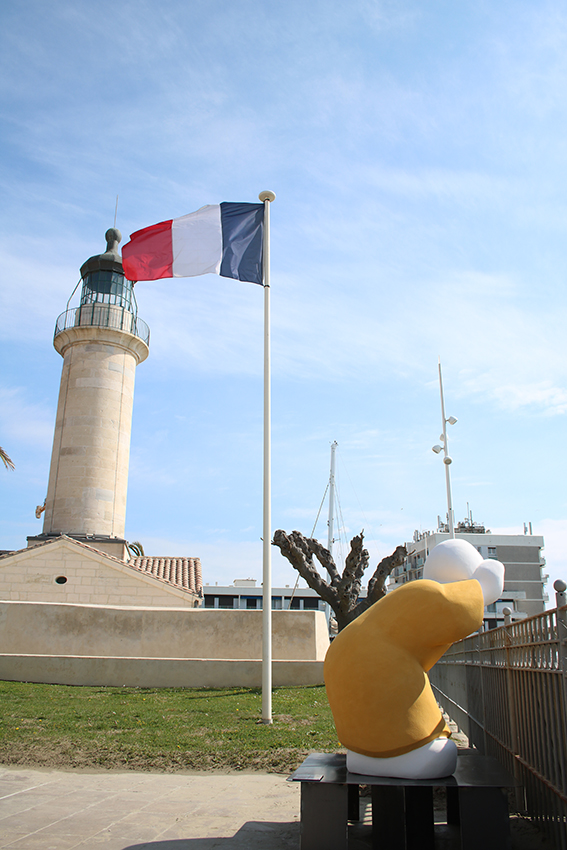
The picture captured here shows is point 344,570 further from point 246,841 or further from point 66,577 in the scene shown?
point 246,841

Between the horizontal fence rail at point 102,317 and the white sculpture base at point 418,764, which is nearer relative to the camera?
the white sculpture base at point 418,764

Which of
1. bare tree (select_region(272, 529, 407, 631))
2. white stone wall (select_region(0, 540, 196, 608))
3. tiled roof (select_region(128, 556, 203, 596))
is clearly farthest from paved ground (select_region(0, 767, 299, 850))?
tiled roof (select_region(128, 556, 203, 596))

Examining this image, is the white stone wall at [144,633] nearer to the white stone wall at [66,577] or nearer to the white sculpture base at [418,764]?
the white stone wall at [66,577]

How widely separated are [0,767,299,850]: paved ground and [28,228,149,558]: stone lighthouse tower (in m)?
18.9

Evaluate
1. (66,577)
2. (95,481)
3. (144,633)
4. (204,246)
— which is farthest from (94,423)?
(204,246)

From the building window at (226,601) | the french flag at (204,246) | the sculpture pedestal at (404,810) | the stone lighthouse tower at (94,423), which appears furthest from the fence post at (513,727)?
the building window at (226,601)

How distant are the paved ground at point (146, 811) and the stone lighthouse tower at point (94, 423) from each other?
62.1 feet

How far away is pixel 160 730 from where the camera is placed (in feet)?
33.0

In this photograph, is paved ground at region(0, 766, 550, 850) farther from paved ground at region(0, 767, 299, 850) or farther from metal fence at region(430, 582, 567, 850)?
metal fence at region(430, 582, 567, 850)

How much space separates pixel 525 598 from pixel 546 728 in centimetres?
8233

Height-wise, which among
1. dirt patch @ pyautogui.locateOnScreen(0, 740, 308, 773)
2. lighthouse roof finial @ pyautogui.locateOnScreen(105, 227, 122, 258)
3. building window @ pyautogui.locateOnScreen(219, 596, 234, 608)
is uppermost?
lighthouse roof finial @ pyautogui.locateOnScreen(105, 227, 122, 258)

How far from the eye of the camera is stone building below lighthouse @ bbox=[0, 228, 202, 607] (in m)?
23.4

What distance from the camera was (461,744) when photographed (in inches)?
422

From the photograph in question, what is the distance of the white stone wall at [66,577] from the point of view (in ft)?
76.2
